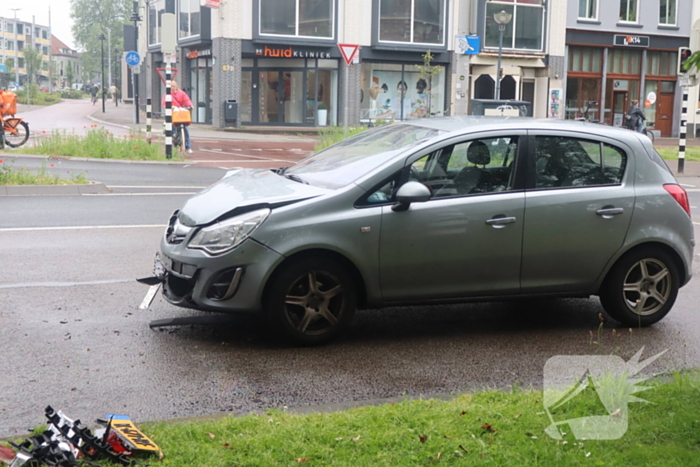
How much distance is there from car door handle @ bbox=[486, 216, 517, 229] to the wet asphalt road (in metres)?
0.86

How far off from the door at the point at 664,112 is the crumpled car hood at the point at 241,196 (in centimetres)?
4363

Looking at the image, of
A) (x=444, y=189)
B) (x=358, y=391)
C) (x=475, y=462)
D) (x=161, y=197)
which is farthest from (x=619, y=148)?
(x=161, y=197)

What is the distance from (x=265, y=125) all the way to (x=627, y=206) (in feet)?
113

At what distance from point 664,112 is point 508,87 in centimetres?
950

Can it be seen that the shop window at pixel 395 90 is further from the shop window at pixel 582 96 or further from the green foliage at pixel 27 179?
the green foliage at pixel 27 179

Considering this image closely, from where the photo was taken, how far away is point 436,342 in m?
6.46

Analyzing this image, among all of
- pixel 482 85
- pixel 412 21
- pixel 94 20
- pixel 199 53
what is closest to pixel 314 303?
pixel 412 21

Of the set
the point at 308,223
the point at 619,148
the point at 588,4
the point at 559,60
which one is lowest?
the point at 308,223

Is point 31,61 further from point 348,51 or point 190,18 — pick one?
point 348,51

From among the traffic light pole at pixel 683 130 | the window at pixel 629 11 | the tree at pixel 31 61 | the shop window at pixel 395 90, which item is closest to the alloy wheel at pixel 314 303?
the traffic light pole at pixel 683 130

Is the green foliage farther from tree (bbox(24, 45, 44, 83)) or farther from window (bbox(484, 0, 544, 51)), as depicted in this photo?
tree (bbox(24, 45, 44, 83))

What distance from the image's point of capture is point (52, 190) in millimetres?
14359

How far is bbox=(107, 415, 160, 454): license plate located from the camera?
377 cm

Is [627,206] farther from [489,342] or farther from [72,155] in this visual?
[72,155]
